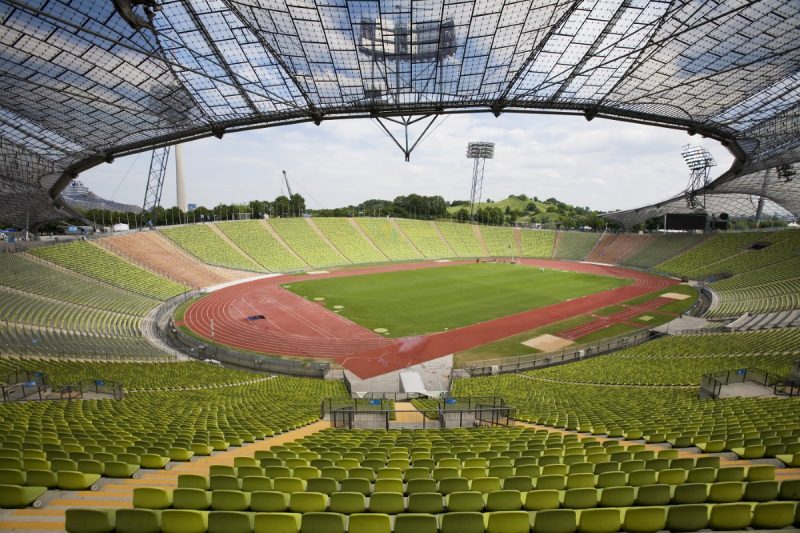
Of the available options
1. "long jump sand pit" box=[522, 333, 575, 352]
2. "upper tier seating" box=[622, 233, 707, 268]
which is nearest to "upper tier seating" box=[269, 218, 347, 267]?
"long jump sand pit" box=[522, 333, 575, 352]

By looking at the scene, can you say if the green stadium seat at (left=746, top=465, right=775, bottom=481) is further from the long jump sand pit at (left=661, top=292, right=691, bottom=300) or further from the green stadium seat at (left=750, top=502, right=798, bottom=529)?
the long jump sand pit at (left=661, top=292, right=691, bottom=300)

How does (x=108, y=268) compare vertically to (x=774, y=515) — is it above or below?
below

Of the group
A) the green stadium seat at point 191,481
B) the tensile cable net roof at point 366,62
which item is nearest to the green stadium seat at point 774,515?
the green stadium seat at point 191,481

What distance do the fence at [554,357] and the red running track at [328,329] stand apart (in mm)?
3885

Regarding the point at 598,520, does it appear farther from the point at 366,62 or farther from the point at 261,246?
the point at 261,246

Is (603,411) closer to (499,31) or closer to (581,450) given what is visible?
(581,450)

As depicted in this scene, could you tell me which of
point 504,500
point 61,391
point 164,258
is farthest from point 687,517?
point 164,258

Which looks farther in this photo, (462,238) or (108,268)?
(462,238)

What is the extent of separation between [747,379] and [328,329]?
94.7 feet

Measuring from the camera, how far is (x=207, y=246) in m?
61.0

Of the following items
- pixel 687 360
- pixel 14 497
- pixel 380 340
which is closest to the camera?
pixel 14 497

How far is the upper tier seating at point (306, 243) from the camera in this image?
228ft

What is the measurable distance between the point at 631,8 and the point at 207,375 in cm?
2744

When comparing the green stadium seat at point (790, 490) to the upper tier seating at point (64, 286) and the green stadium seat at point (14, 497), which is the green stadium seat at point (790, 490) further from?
the upper tier seating at point (64, 286)
